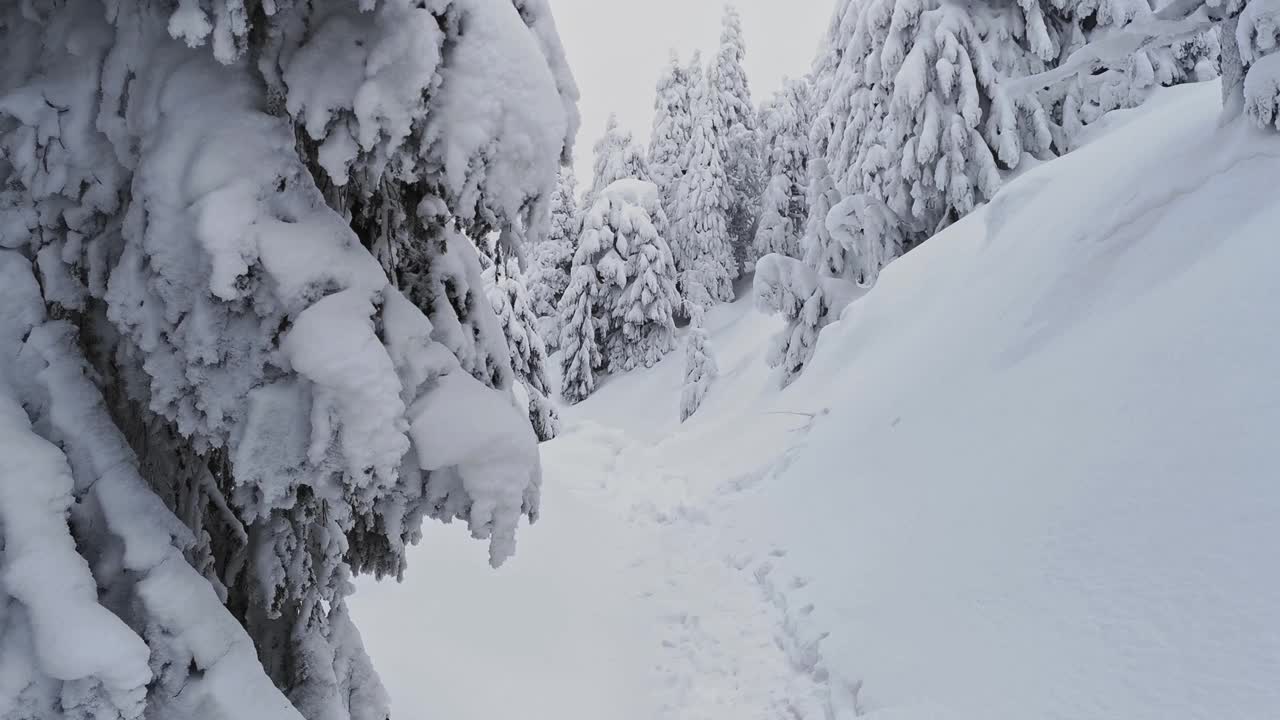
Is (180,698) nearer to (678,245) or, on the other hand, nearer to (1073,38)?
(1073,38)

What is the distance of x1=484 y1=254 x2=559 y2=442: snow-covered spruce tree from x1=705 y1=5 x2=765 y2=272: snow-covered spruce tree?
527 inches

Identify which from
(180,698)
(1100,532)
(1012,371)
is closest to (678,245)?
(1012,371)

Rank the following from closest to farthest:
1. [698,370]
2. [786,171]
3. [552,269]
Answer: [698,370] < [786,171] < [552,269]

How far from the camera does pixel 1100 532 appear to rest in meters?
3.78

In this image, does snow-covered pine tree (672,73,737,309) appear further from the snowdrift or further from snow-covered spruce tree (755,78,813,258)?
the snowdrift

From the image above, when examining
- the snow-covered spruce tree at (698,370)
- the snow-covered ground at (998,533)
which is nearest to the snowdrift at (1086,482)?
the snow-covered ground at (998,533)

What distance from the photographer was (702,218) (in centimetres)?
2852

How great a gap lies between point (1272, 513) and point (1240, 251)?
6.48 ft

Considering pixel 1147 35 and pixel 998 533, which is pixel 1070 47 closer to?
pixel 1147 35

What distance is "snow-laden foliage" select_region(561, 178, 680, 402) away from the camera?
2406 cm

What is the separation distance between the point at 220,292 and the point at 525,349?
50.4 feet

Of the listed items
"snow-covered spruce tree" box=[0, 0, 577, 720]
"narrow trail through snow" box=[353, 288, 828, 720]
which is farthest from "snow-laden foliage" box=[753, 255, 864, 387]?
"snow-covered spruce tree" box=[0, 0, 577, 720]

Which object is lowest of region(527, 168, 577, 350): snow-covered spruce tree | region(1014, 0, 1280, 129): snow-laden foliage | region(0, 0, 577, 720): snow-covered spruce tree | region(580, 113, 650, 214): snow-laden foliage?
region(1014, 0, 1280, 129): snow-laden foliage

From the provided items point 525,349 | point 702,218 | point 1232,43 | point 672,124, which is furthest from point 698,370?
point 672,124
